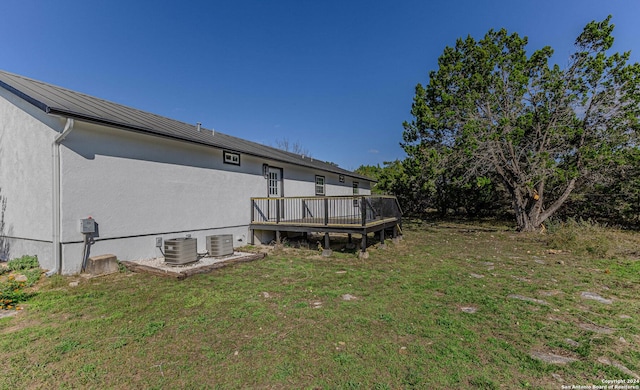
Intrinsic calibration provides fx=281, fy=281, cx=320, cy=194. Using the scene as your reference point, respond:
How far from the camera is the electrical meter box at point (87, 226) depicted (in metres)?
5.65

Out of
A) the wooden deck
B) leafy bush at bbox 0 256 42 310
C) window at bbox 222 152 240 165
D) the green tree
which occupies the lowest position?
leafy bush at bbox 0 256 42 310

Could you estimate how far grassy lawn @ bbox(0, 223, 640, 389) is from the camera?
249 centimetres

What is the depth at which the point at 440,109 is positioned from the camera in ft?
44.8

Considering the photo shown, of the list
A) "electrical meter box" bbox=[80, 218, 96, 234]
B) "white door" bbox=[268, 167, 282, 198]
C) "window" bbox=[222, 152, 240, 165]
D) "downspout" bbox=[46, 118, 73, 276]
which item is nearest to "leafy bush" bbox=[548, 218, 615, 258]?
"white door" bbox=[268, 167, 282, 198]

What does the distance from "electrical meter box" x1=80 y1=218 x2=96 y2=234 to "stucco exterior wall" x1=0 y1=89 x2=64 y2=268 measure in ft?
1.87

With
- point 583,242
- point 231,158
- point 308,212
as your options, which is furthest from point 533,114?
point 231,158

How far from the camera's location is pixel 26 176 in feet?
19.9

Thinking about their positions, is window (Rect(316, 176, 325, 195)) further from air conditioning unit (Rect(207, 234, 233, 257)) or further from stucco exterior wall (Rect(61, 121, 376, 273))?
air conditioning unit (Rect(207, 234, 233, 257))

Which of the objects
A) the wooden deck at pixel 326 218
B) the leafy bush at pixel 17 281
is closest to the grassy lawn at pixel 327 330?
the leafy bush at pixel 17 281

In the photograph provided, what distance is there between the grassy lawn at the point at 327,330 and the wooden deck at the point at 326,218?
194 cm

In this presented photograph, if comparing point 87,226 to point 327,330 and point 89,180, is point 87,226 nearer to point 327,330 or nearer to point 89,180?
point 89,180

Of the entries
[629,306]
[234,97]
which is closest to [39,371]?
[629,306]

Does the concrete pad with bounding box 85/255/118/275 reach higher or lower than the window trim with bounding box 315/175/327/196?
lower

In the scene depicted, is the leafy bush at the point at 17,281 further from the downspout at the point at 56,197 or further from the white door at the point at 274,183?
the white door at the point at 274,183
